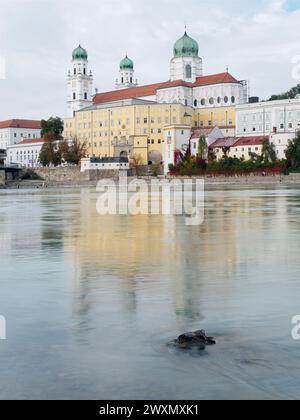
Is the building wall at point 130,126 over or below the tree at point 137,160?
over

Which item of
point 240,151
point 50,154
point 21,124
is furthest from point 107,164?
point 21,124

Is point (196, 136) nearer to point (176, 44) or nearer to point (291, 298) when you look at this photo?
point (176, 44)

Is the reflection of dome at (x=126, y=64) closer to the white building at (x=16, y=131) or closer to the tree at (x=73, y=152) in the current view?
the white building at (x=16, y=131)

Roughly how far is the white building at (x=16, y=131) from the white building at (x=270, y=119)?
62929 mm

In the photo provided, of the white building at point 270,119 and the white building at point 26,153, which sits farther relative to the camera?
the white building at point 26,153

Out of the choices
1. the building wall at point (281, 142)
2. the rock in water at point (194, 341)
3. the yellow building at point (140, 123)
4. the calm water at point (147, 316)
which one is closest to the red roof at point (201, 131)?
the yellow building at point (140, 123)

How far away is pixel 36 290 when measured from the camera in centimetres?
1048

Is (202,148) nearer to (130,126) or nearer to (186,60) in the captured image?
(130,126)

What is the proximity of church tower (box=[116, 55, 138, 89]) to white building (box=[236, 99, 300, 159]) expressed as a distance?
3781 cm

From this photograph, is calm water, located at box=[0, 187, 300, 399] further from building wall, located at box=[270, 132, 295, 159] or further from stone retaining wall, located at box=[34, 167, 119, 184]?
stone retaining wall, located at box=[34, 167, 119, 184]

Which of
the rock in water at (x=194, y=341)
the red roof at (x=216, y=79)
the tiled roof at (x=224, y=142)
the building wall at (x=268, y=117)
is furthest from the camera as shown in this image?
the red roof at (x=216, y=79)

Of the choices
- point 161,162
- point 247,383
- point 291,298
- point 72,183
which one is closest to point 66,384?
point 247,383

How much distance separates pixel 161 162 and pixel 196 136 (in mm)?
8858

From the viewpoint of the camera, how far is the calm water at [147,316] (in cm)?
599
